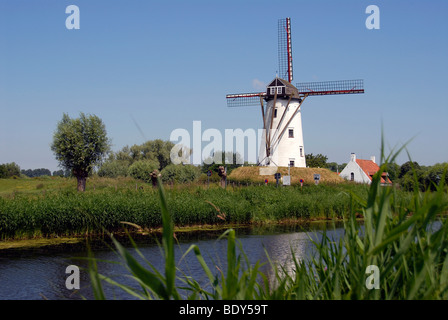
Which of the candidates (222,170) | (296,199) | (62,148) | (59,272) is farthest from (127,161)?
(59,272)

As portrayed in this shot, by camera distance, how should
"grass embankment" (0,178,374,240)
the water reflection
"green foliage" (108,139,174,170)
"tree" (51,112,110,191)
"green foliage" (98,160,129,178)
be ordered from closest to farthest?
the water reflection, "grass embankment" (0,178,374,240), "tree" (51,112,110,191), "green foliage" (98,160,129,178), "green foliage" (108,139,174,170)

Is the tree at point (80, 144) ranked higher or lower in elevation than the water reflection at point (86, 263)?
higher

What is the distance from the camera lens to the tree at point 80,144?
37.3m

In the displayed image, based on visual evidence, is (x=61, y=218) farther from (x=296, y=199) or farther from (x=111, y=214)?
(x=296, y=199)

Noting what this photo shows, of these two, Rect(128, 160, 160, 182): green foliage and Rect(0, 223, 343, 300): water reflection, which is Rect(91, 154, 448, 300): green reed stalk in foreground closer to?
Rect(0, 223, 343, 300): water reflection

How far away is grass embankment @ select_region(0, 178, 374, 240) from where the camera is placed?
51.9ft

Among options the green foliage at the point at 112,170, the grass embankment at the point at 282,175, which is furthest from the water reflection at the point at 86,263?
the green foliage at the point at 112,170

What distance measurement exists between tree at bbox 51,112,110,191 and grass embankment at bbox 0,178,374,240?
16116 mm

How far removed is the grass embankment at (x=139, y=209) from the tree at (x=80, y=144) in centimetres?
1612

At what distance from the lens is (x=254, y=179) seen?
40406mm

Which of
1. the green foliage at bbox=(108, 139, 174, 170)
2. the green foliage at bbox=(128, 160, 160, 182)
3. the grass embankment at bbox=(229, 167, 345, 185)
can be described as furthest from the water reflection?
the green foliage at bbox=(108, 139, 174, 170)

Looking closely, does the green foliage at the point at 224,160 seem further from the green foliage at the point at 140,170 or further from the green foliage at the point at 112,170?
the green foliage at the point at 140,170

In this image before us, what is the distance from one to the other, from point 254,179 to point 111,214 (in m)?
24.3

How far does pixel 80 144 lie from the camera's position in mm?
37031
